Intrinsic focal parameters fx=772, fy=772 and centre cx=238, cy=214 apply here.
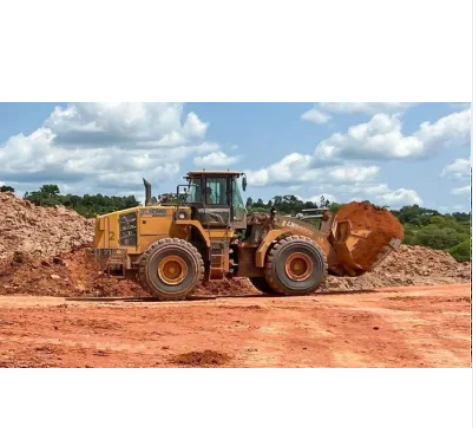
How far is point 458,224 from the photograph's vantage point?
3944 centimetres

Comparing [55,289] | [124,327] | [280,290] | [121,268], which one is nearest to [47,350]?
[124,327]

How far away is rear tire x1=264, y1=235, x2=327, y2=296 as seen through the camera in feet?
59.3

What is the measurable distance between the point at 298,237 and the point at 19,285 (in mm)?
7851

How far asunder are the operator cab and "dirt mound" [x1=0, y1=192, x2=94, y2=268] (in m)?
6.77

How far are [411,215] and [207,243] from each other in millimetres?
27599

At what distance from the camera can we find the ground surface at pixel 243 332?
35.8 feet

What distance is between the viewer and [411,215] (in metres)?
43.4

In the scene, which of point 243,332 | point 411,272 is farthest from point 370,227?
point 411,272

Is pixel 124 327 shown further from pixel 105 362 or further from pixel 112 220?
pixel 112 220

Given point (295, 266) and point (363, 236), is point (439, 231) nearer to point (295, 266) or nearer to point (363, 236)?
point (363, 236)

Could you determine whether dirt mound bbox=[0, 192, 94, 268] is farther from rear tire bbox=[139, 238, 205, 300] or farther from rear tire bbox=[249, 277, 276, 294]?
rear tire bbox=[249, 277, 276, 294]

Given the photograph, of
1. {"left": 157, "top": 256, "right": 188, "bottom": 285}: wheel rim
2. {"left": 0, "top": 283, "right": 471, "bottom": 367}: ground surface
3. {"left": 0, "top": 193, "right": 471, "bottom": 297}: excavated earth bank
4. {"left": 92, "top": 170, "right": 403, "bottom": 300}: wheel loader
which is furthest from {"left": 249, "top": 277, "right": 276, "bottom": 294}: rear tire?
{"left": 157, "top": 256, "right": 188, "bottom": 285}: wheel rim

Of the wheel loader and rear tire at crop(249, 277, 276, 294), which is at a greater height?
the wheel loader

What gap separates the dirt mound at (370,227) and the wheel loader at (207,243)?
205 millimetres
